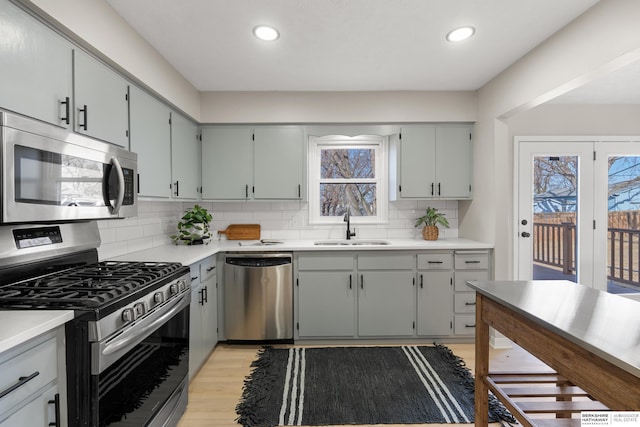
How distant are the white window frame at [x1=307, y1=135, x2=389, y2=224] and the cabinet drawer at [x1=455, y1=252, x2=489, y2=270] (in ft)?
3.07

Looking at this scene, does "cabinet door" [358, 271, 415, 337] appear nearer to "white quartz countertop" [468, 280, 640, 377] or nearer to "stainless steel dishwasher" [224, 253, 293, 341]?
"stainless steel dishwasher" [224, 253, 293, 341]

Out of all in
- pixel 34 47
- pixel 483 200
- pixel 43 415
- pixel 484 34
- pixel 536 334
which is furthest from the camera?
pixel 483 200

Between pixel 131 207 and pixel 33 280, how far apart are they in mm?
619

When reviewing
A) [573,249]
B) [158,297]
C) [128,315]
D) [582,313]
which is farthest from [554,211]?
[128,315]

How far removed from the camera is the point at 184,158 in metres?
3.12

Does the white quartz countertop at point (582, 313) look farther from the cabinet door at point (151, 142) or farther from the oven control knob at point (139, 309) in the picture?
the cabinet door at point (151, 142)

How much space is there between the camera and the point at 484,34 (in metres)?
2.32

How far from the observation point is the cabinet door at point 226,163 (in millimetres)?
3504

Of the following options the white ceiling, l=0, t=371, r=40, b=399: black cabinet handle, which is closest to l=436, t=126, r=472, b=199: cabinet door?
the white ceiling

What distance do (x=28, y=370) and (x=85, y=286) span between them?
1.52 feet

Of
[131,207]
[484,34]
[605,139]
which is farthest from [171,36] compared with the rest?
[605,139]

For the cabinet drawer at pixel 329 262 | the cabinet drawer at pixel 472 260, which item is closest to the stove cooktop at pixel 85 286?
the cabinet drawer at pixel 329 262

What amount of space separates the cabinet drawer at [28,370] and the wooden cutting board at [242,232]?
2.56 metres

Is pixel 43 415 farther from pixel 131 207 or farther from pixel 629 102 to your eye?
pixel 629 102
